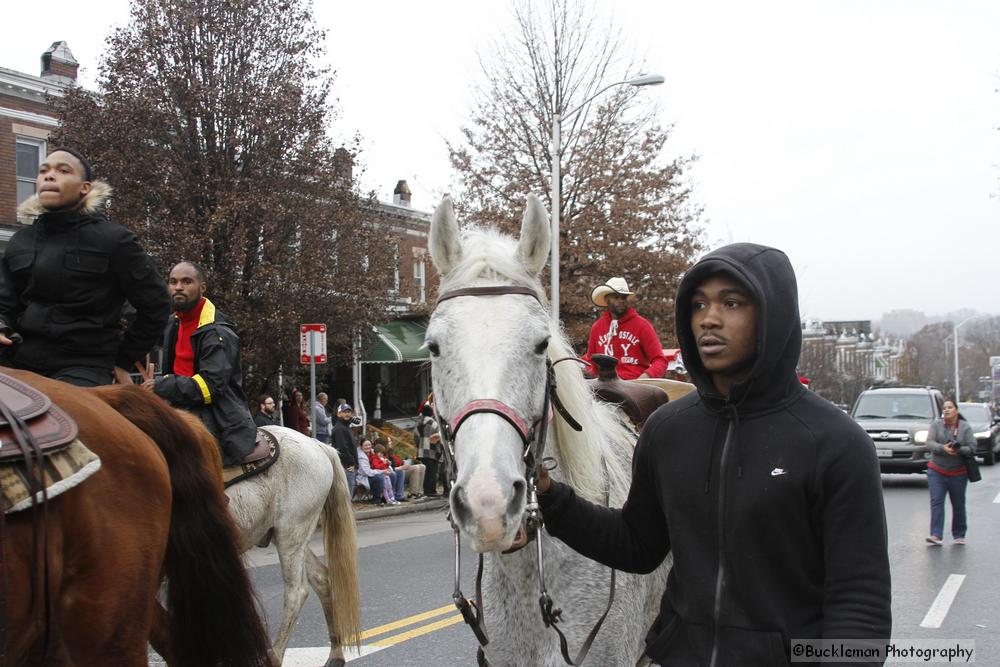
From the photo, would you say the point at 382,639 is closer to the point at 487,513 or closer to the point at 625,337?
the point at 625,337

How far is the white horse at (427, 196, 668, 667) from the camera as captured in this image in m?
2.34

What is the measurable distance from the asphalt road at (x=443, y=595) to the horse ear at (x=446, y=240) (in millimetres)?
3637

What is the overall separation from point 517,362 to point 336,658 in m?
3.88

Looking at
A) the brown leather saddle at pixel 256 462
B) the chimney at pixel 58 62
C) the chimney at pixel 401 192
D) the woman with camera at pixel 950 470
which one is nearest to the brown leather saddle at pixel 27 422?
the brown leather saddle at pixel 256 462

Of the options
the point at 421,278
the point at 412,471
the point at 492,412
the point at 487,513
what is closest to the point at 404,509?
the point at 412,471

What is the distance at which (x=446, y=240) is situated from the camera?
10.1 ft

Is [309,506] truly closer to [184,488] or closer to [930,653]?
[184,488]

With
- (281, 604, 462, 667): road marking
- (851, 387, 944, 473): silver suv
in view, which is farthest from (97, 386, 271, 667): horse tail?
(851, 387, 944, 473): silver suv

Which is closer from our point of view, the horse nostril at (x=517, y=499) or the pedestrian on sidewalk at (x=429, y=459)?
the horse nostril at (x=517, y=499)

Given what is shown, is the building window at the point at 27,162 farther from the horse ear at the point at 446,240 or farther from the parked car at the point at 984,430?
the parked car at the point at 984,430

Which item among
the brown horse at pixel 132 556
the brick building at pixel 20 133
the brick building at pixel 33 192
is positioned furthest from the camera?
the brick building at pixel 20 133

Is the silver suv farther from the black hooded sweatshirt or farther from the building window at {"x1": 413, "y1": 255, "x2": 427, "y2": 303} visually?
the black hooded sweatshirt

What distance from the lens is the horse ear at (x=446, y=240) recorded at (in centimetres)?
306

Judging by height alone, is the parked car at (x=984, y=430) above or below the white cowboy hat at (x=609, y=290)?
below
